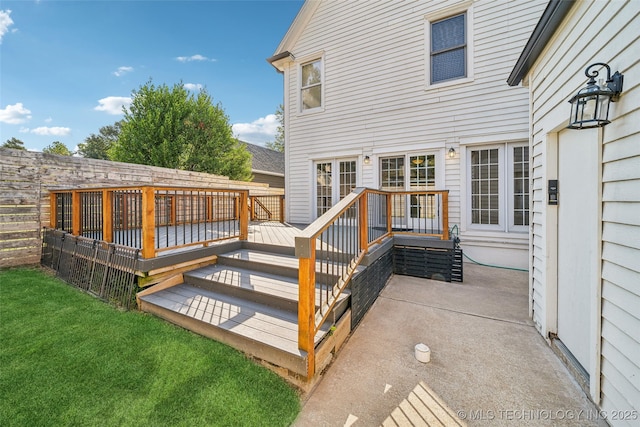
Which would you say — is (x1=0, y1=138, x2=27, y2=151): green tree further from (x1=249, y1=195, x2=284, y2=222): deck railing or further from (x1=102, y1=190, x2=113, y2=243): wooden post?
(x1=102, y1=190, x2=113, y2=243): wooden post

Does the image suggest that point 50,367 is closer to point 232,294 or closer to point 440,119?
point 232,294

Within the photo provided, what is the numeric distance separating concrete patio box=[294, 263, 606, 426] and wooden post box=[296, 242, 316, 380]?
0.34 m

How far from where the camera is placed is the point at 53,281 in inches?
168

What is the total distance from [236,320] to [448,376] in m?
2.03

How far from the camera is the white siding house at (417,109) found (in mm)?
5297

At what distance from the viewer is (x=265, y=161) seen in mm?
17703

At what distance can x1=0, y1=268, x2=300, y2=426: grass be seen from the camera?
5.72 feet

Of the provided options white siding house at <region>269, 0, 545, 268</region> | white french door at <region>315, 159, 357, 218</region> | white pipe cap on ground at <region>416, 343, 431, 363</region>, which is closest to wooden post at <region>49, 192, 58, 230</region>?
white siding house at <region>269, 0, 545, 268</region>

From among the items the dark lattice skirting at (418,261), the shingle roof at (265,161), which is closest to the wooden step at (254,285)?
the dark lattice skirting at (418,261)

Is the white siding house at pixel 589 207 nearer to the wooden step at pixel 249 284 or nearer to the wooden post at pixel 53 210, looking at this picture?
the wooden step at pixel 249 284

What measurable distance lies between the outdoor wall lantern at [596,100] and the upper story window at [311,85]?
21.2 feet

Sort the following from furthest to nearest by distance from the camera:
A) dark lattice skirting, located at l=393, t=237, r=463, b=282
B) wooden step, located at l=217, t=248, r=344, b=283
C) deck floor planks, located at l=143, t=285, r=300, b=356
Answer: dark lattice skirting, located at l=393, t=237, r=463, b=282 → wooden step, located at l=217, t=248, r=344, b=283 → deck floor planks, located at l=143, t=285, r=300, b=356

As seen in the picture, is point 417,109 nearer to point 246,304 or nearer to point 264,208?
point 246,304

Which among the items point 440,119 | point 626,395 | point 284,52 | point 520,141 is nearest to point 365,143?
point 440,119
